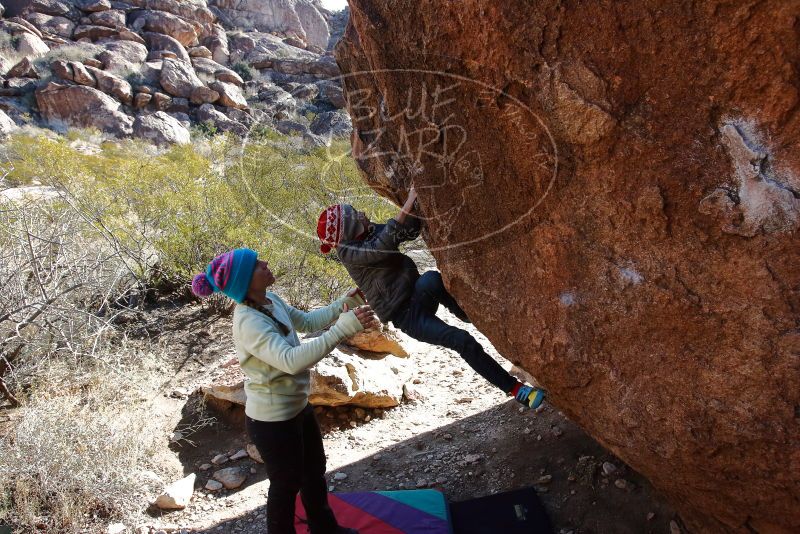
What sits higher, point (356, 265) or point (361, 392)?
point (356, 265)

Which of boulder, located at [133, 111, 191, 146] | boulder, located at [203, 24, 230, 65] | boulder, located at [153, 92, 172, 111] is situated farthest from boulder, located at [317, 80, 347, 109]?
boulder, located at [203, 24, 230, 65]

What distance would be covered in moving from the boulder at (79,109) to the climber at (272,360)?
932 inches

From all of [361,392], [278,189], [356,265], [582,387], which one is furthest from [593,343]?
[278,189]

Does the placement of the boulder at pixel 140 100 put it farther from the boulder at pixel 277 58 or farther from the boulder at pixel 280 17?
the boulder at pixel 280 17

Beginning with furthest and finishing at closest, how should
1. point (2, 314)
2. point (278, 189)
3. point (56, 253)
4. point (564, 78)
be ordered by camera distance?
point (278, 189) < point (56, 253) < point (2, 314) < point (564, 78)

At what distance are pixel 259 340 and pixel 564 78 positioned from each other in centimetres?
165

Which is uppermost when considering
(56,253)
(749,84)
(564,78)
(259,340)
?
(749,84)

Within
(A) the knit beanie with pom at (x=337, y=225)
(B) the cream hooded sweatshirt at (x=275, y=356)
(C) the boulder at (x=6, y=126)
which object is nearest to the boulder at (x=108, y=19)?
(C) the boulder at (x=6, y=126)

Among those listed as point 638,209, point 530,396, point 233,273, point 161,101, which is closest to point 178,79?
point 161,101

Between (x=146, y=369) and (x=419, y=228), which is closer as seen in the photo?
(x=419, y=228)

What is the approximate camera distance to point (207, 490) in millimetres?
3947

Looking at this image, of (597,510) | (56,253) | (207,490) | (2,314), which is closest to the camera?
(597,510)

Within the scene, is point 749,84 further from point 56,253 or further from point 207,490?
point 56,253

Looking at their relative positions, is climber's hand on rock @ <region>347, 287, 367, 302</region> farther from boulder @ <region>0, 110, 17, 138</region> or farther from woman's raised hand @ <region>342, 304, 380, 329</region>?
boulder @ <region>0, 110, 17, 138</region>
